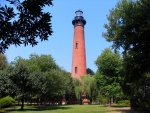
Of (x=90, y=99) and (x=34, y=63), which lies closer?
(x=34, y=63)

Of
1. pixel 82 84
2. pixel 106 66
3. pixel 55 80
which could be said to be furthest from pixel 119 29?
pixel 82 84

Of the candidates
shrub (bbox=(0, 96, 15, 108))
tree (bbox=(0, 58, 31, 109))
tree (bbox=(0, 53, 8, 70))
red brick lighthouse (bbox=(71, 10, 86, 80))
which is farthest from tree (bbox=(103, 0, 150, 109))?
red brick lighthouse (bbox=(71, 10, 86, 80))

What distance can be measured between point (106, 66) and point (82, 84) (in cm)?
1911

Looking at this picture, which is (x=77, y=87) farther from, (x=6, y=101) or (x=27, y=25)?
(x=27, y=25)

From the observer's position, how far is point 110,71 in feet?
104

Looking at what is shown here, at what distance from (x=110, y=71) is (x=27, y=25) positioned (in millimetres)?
28444

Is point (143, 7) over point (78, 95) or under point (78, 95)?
over

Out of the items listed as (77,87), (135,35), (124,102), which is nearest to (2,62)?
(77,87)

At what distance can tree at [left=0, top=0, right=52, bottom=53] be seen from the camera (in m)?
3.94

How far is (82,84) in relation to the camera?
49.4 m

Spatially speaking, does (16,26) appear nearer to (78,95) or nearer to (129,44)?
(129,44)

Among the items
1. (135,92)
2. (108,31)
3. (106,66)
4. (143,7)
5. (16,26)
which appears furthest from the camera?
(106,66)

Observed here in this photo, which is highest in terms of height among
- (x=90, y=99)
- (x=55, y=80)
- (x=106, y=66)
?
(x=106, y=66)

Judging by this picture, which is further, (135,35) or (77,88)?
(77,88)
